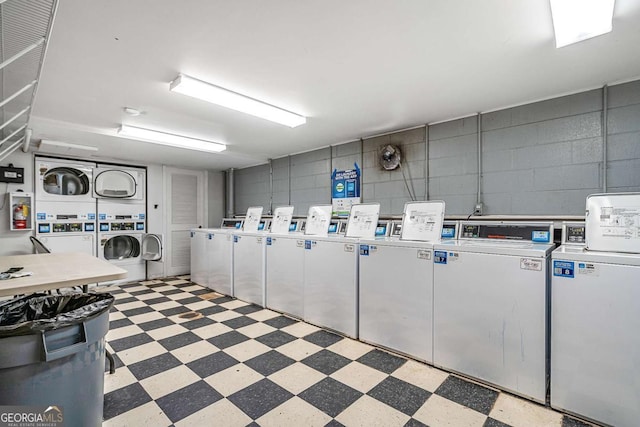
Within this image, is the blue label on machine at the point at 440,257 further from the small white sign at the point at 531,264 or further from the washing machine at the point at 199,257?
the washing machine at the point at 199,257

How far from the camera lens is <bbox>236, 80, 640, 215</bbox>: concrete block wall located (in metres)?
2.43

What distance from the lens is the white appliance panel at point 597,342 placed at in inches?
65.6

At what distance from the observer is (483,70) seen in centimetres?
225

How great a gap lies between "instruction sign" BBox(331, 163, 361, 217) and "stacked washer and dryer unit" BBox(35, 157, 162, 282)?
332 cm

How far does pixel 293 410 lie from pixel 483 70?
2.73 metres

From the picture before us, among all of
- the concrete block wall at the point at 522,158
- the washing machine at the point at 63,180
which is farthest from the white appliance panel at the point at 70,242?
the concrete block wall at the point at 522,158

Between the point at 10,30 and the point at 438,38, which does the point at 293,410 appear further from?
the point at 10,30

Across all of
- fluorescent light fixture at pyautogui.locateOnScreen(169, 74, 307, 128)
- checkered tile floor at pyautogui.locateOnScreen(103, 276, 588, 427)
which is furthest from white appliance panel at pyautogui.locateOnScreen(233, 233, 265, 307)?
fluorescent light fixture at pyautogui.locateOnScreen(169, 74, 307, 128)

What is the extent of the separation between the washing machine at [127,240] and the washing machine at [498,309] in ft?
16.0

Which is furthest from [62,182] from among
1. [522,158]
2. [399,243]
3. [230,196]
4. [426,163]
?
[522,158]

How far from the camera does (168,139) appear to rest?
3982mm

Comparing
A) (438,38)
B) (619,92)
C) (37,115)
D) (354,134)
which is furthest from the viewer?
(354,134)

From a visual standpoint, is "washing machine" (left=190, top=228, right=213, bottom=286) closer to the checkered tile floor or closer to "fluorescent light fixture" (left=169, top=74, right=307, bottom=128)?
the checkered tile floor

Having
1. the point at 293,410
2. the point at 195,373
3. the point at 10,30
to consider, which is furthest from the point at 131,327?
the point at 10,30
